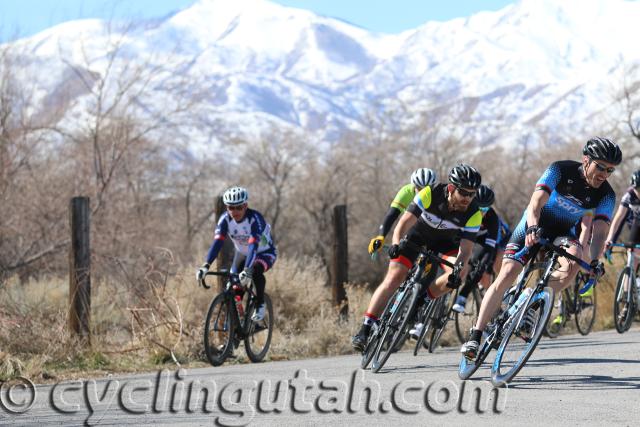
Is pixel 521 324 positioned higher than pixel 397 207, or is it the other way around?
pixel 397 207

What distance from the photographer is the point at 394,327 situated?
395 inches

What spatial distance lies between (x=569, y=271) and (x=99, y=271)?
47.6 ft

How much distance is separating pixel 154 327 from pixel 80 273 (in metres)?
1.10

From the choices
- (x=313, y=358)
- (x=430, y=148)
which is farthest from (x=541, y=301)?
(x=430, y=148)

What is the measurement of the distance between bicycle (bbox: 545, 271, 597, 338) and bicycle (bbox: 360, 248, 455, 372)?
4480 mm

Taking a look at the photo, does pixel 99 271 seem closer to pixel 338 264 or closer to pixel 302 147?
pixel 338 264

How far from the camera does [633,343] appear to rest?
490 inches

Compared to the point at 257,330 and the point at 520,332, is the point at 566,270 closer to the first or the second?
the point at 520,332

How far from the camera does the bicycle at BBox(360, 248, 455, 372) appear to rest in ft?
32.8

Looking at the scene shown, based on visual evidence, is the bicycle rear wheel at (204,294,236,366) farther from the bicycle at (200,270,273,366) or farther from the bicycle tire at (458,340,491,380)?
the bicycle tire at (458,340,491,380)

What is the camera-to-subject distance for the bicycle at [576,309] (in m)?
14.4

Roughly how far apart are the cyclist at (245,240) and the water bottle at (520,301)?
4.16 m

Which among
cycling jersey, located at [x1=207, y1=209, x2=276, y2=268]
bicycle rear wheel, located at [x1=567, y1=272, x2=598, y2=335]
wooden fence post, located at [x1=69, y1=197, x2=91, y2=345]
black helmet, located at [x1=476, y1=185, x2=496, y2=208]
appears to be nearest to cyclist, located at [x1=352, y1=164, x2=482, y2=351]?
black helmet, located at [x1=476, y1=185, x2=496, y2=208]

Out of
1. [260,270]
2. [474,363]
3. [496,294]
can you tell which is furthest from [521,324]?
[260,270]
